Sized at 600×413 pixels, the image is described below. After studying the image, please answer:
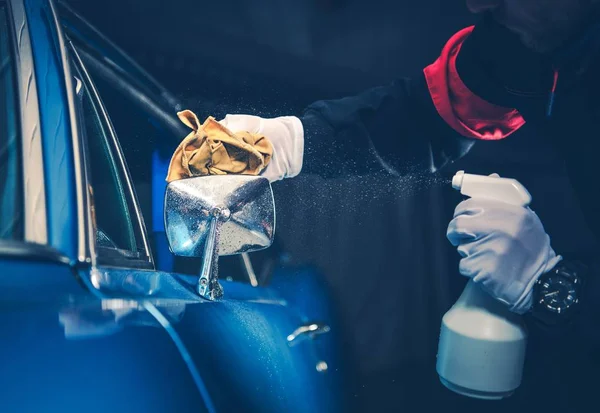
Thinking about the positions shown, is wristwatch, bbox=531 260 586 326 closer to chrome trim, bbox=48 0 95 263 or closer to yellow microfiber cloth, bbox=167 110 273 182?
yellow microfiber cloth, bbox=167 110 273 182

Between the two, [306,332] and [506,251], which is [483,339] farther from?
[306,332]

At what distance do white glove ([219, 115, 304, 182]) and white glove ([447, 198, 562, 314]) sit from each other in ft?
1.54

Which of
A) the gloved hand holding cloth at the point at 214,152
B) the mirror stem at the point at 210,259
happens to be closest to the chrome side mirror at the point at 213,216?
the mirror stem at the point at 210,259

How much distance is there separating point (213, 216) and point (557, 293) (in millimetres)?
843

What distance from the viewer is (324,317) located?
186cm

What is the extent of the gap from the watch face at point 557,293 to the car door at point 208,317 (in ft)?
1.68

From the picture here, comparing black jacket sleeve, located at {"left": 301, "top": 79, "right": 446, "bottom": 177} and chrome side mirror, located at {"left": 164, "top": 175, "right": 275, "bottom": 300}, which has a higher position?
black jacket sleeve, located at {"left": 301, "top": 79, "right": 446, "bottom": 177}

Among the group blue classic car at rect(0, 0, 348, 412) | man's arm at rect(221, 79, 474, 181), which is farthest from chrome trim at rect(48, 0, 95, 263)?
man's arm at rect(221, 79, 474, 181)

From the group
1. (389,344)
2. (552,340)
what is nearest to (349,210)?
(389,344)

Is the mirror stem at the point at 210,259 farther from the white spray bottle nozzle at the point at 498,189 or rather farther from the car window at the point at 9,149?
the white spray bottle nozzle at the point at 498,189

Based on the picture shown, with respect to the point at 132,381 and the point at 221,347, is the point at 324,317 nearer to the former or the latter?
the point at 221,347

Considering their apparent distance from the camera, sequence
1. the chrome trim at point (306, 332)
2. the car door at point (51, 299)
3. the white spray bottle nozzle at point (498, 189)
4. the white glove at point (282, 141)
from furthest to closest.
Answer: the white glove at point (282, 141) → the white spray bottle nozzle at point (498, 189) → the chrome trim at point (306, 332) → the car door at point (51, 299)

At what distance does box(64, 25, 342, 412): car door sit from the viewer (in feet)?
1.66

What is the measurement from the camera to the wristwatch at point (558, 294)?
1125 millimetres
